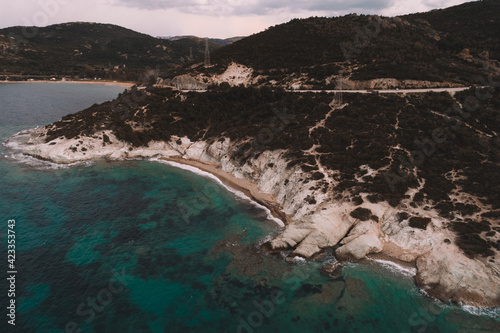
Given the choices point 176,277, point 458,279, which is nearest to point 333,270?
point 458,279

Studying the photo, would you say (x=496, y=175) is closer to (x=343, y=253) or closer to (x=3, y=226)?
(x=343, y=253)

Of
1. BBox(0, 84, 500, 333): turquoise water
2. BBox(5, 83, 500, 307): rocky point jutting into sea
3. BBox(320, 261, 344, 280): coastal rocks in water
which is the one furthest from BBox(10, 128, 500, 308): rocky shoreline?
→ BBox(0, 84, 500, 333): turquoise water

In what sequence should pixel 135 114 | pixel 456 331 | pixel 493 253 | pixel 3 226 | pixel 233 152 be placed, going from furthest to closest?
pixel 135 114
pixel 233 152
pixel 3 226
pixel 493 253
pixel 456 331

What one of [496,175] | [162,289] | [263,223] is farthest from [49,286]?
[496,175]

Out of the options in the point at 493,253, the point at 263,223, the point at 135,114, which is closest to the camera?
the point at 493,253

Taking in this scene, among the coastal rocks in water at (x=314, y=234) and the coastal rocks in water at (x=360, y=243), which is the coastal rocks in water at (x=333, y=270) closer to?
the coastal rocks in water at (x=360, y=243)

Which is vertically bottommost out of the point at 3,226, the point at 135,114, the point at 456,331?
the point at 456,331

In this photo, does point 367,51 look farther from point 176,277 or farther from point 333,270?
point 176,277
